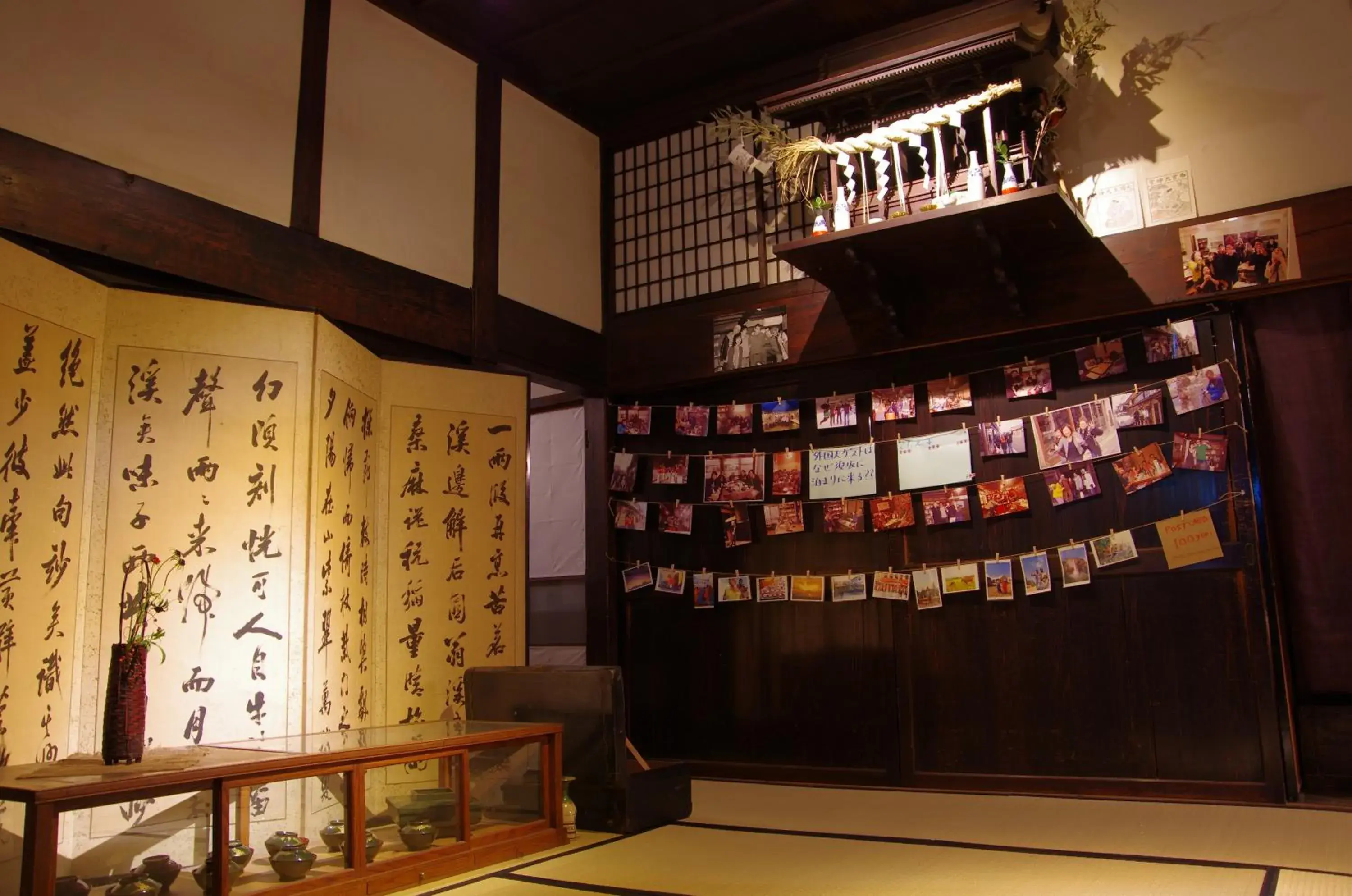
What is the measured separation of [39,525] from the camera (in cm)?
346

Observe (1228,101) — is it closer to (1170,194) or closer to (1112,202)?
(1170,194)

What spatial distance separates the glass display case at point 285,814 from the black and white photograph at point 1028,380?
10.2 feet

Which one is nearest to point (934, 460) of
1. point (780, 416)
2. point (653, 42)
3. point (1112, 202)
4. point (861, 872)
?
point (780, 416)

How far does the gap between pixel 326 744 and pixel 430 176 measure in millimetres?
3325

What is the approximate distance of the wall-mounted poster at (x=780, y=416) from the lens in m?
5.98

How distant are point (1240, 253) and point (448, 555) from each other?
4.25 metres

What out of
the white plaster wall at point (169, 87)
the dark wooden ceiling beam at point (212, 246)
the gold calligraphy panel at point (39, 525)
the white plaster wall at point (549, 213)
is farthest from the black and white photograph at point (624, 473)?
the gold calligraphy panel at point (39, 525)

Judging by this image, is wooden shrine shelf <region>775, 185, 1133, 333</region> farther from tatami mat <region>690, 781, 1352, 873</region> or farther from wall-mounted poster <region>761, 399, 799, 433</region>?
tatami mat <region>690, 781, 1352, 873</region>

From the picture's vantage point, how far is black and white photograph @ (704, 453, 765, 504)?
6020 mm

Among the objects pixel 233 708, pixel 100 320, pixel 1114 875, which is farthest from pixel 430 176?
pixel 1114 875

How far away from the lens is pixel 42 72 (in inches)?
146

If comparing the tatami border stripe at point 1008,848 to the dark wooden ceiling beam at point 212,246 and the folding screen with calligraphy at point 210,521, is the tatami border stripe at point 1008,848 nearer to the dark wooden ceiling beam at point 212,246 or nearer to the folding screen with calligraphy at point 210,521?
the folding screen with calligraphy at point 210,521

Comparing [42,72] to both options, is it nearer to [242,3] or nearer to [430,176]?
[242,3]

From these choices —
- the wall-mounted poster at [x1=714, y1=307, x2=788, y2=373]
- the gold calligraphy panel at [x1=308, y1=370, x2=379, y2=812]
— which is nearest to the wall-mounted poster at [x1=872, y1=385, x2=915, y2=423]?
the wall-mounted poster at [x1=714, y1=307, x2=788, y2=373]
